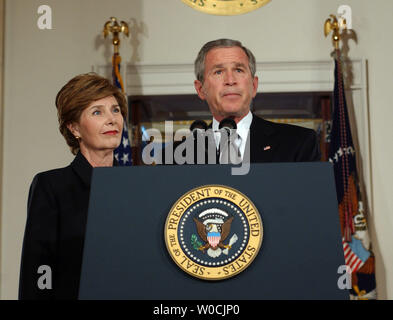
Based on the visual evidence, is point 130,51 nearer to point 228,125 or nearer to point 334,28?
point 334,28

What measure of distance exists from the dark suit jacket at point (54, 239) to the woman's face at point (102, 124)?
0.61ft

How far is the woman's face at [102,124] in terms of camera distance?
6.32 feet

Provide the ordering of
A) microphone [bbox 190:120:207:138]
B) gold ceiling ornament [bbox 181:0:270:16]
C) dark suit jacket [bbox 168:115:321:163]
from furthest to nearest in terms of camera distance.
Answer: gold ceiling ornament [bbox 181:0:270:16], dark suit jacket [bbox 168:115:321:163], microphone [bbox 190:120:207:138]

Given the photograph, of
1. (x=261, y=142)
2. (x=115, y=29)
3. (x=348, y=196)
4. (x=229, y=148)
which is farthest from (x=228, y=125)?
(x=115, y=29)

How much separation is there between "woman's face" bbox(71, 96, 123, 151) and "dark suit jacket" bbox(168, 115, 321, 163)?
0.91 feet

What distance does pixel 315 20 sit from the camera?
4.61 meters

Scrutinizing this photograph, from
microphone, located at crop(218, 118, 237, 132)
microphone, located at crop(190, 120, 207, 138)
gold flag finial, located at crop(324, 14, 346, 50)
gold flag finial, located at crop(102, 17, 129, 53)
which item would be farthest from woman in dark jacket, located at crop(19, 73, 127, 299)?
gold flag finial, located at crop(324, 14, 346, 50)

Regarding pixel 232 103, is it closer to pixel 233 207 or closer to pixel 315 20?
pixel 233 207

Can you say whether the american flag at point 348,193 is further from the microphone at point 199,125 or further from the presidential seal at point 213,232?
the presidential seal at point 213,232

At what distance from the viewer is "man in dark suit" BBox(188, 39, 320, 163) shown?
207 cm

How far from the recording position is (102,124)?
1928 mm

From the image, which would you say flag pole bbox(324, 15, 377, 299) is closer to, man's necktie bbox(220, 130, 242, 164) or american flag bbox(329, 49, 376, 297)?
american flag bbox(329, 49, 376, 297)

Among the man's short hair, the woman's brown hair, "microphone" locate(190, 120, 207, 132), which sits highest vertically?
the man's short hair

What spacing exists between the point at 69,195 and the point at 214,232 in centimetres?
62
